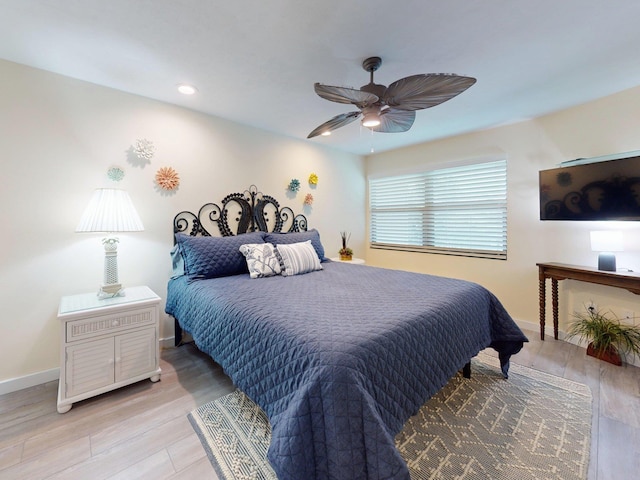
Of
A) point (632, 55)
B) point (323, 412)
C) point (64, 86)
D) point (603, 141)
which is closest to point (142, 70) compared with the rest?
point (64, 86)

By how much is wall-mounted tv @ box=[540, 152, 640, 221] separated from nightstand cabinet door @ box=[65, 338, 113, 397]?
13.4 feet

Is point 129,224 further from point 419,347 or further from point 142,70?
point 419,347

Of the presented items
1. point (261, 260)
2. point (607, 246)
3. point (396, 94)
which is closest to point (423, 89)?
point (396, 94)

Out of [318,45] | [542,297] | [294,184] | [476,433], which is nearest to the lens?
[476,433]

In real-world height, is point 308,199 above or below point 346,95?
below

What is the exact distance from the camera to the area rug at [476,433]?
134cm

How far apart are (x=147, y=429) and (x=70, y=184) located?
1.94m

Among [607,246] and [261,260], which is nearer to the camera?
[607,246]

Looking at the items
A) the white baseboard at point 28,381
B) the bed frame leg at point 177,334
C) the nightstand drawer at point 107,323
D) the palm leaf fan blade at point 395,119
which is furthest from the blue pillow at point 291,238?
the white baseboard at point 28,381

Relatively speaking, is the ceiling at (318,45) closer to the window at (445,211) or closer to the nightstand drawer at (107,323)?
the window at (445,211)

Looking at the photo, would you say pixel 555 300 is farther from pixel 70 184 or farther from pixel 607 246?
pixel 70 184

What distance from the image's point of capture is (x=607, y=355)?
2355 millimetres

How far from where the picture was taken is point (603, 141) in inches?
99.9

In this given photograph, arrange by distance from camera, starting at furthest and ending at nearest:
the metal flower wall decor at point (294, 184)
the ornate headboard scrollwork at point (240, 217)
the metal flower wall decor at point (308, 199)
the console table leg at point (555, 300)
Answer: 1. the metal flower wall decor at point (308, 199)
2. the metal flower wall decor at point (294, 184)
3. the ornate headboard scrollwork at point (240, 217)
4. the console table leg at point (555, 300)
